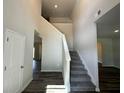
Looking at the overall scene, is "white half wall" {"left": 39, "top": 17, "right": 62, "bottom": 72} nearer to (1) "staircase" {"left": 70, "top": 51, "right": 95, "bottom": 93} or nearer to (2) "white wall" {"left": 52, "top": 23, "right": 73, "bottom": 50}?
(1) "staircase" {"left": 70, "top": 51, "right": 95, "bottom": 93}

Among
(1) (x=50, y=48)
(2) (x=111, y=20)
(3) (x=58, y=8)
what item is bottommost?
(1) (x=50, y=48)

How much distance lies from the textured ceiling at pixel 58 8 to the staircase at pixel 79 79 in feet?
12.7

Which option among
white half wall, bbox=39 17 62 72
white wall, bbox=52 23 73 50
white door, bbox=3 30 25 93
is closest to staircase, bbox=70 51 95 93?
white half wall, bbox=39 17 62 72

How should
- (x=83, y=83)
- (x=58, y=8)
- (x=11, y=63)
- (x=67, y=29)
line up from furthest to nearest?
1. (x=67, y=29)
2. (x=58, y=8)
3. (x=83, y=83)
4. (x=11, y=63)

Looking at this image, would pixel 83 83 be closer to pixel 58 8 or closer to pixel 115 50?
pixel 115 50

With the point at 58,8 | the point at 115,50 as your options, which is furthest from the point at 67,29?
the point at 115,50

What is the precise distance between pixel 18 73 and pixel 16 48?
77 cm

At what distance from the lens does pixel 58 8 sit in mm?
8875

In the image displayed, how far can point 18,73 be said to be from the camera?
3588mm

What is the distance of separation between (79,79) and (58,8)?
Result: 5.82 m

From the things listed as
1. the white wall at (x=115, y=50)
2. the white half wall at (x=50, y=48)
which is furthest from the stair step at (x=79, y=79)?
the white wall at (x=115, y=50)

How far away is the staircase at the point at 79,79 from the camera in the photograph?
167 inches
